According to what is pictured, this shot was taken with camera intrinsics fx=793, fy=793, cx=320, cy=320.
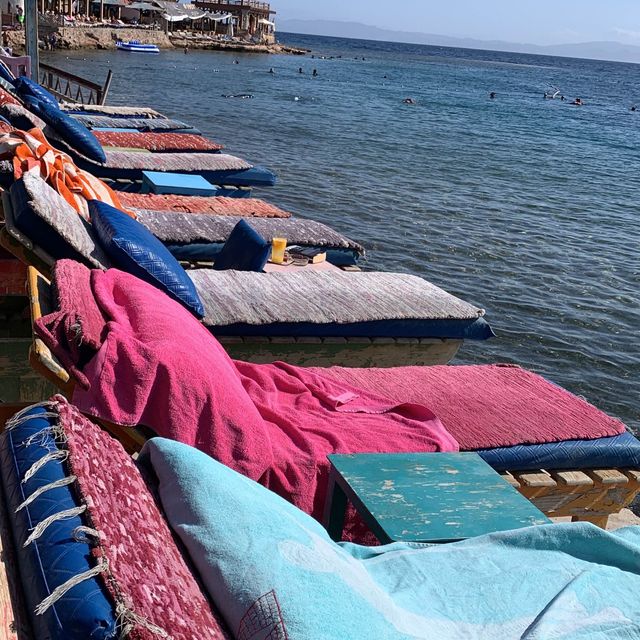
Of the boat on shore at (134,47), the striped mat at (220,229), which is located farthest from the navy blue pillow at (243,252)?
the boat on shore at (134,47)

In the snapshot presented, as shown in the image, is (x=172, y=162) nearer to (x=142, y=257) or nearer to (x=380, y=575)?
(x=142, y=257)

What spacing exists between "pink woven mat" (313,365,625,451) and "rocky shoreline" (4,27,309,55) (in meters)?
41.6

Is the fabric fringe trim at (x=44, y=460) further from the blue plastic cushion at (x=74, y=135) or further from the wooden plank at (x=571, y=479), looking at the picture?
the blue plastic cushion at (x=74, y=135)

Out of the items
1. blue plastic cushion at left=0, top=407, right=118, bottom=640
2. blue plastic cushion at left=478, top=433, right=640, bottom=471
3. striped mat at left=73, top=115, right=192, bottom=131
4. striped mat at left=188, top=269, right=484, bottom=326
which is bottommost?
blue plastic cushion at left=478, top=433, right=640, bottom=471

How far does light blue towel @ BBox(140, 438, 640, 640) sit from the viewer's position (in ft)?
6.16

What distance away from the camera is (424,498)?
2912mm

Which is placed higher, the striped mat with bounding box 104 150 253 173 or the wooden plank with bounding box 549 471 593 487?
the striped mat with bounding box 104 150 253 173

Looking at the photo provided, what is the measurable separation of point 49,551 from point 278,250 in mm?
5265

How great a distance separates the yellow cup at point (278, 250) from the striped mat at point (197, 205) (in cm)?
120

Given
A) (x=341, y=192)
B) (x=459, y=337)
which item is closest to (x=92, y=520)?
(x=459, y=337)

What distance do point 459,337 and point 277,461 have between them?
284cm

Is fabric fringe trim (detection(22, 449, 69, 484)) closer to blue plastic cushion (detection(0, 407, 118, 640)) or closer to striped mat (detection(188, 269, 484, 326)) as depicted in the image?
blue plastic cushion (detection(0, 407, 118, 640))

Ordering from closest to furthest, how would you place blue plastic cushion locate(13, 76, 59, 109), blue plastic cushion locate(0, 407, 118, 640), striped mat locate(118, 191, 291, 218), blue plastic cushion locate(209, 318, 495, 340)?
blue plastic cushion locate(0, 407, 118, 640) < blue plastic cushion locate(209, 318, 495, 340) < striped mat locate(118, 191, 291, 218) < blue plastic cushion locate(13, 76, 59, 109)

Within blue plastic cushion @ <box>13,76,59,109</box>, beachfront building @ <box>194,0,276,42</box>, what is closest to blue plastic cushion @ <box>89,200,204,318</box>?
blue plastic cushion @ <box>13,76,59,109</box>
